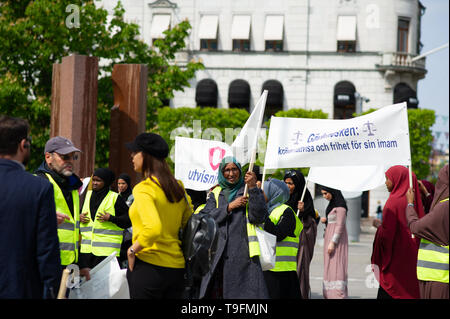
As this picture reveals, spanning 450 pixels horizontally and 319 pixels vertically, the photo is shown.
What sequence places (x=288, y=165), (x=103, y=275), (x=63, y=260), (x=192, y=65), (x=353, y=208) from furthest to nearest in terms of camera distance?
1. (x=353, y=208)
2. (x=192, y=65)
3. (x=288, y=165)
4. (x=63, y=260)
5. (x=103, y=275)

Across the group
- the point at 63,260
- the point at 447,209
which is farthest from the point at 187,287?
the point at 447,209

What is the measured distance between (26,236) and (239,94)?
37145mm

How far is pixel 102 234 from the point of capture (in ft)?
26.8

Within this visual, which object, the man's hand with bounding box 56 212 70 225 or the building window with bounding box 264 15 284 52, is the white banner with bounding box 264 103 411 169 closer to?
the man's hand with bounding box 56 212 70 225

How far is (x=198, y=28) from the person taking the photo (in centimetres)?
3959

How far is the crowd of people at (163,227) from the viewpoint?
4160 millimetres

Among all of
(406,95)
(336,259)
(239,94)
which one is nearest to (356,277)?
(336,259)

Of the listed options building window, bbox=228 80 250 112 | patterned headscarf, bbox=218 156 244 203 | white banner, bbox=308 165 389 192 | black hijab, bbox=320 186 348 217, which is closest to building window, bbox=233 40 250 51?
building window, bbox=228 80 250 112

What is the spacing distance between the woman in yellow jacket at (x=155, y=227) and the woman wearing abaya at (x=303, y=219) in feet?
12.6

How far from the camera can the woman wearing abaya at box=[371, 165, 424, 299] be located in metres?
6.80

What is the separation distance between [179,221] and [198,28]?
1390 inches

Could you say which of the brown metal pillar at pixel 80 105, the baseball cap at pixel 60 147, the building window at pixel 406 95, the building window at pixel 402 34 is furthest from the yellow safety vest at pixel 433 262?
the building window at pixel 402 34

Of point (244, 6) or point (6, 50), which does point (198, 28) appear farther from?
point (6, 50)

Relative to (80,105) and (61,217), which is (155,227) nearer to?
(61,217)
